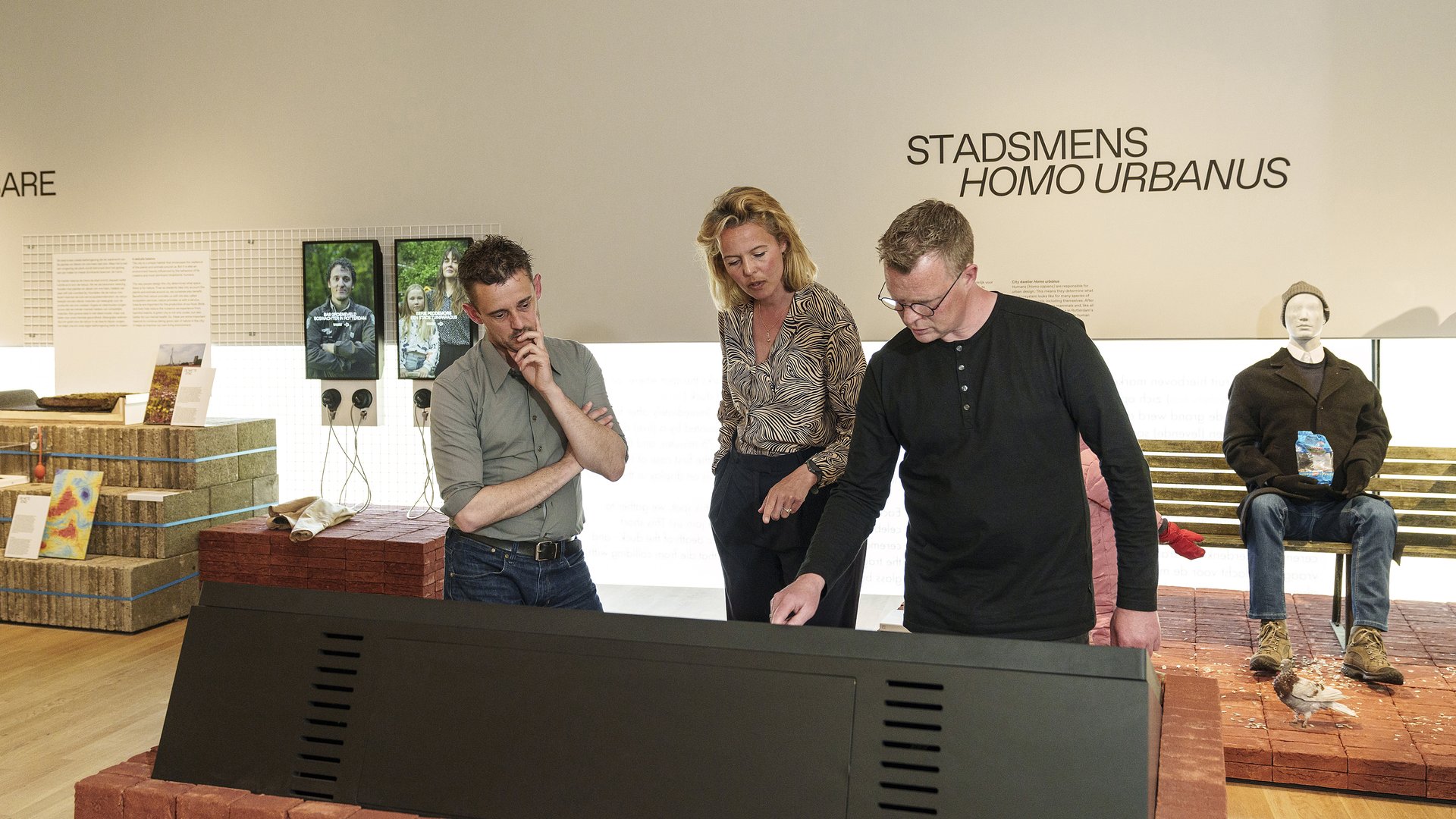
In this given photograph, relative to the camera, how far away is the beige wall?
4.33 m

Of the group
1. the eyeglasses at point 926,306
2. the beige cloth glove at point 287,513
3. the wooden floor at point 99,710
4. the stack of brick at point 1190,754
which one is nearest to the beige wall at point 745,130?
the beige cloth glove at point 287,513

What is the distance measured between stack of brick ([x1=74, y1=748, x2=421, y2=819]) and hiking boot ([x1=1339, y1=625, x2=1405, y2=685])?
11.7 ft

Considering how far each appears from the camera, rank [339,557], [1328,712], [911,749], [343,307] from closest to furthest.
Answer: [911,749]
[1328,712]
[339,557]
[343,307]

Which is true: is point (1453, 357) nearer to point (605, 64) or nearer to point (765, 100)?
point (765, 100)

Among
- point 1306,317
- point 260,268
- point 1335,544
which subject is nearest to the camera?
point 1335,544

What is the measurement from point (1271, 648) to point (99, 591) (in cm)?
481

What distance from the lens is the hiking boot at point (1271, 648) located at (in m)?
3.85

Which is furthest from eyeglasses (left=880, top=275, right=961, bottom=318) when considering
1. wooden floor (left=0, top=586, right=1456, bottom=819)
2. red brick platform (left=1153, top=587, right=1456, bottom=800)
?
wooden floor (left=0, top=586, right=1456, bottom=819)

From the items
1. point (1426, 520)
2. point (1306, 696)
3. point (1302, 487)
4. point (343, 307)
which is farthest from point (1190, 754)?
point (343, 307)

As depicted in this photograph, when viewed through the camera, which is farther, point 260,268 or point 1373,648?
point 260,268

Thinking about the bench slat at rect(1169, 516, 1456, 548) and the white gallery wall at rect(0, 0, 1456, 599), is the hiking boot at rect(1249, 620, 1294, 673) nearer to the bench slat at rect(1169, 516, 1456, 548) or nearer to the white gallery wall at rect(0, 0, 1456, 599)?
the bench slat at rect(1169, 516, 1456, 548)

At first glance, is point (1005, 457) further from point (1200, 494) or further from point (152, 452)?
point (152, 452)

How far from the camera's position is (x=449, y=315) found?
515cm

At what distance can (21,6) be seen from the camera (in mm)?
5707
